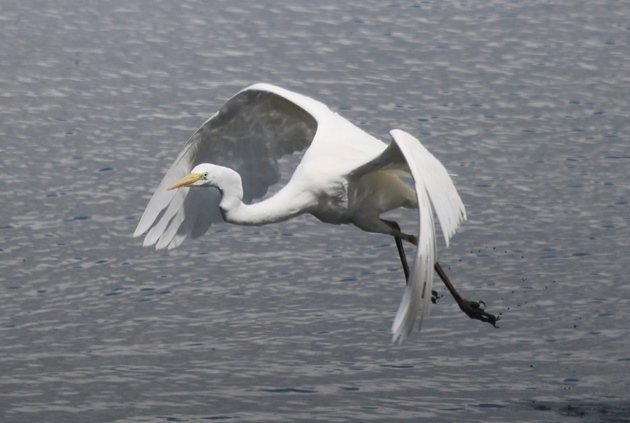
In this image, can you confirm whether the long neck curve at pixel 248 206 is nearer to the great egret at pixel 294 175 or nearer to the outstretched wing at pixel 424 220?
the great egret at pixel 294 175

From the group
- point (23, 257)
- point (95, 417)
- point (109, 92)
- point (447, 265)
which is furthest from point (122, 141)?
point (95, 417)

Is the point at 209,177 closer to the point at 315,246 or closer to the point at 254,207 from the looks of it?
the point at 254,207

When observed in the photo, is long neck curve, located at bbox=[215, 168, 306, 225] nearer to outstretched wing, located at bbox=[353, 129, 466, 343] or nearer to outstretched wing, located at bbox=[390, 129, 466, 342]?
outstretched wing, located at bbox=[353, 129, 466, 343]

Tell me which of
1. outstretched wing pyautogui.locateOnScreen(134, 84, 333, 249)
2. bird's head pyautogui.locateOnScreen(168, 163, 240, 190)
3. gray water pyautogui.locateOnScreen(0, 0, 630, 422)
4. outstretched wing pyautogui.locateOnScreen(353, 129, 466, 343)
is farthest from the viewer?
gray water pyautogui.locateOnScreen(0, 0, 630, 422)

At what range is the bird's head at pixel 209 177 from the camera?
10.5m

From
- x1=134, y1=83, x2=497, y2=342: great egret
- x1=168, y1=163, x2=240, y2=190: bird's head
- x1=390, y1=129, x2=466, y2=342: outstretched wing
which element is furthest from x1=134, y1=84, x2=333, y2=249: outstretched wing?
x1=390, y1=129, x2=466, y2=342: outstretched wing

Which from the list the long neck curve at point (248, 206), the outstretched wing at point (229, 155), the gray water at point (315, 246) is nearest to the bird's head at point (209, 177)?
the long neck curve at point (248, 206)

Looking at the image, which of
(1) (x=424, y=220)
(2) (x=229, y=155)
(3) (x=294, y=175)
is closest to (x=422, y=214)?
(1) (x=424, y=220)

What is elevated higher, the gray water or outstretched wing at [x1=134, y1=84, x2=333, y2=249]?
outstretched wing at [x1=134, y1=84, x2=333, y2=249]

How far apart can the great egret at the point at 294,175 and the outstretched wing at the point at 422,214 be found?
11 mm

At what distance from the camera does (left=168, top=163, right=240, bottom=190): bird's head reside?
10461 millimetres

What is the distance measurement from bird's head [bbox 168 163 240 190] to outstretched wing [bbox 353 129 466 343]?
946 millimetres

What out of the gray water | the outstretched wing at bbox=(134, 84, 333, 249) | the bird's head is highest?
the bird's head

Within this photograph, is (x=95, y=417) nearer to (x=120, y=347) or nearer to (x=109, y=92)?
(x=120, y=347)
